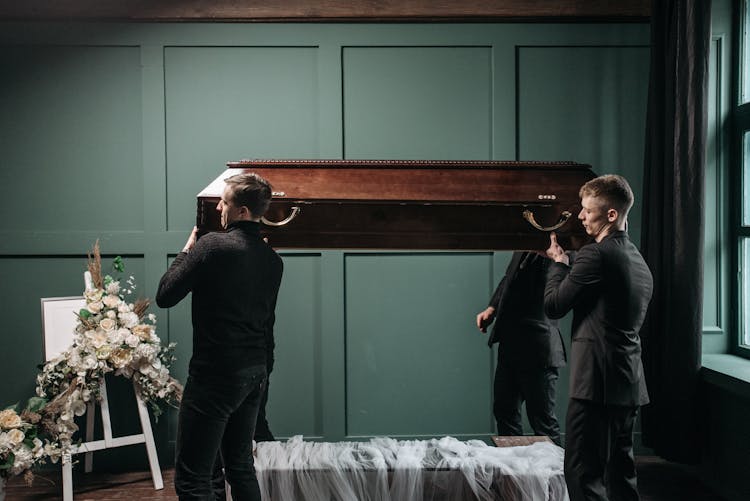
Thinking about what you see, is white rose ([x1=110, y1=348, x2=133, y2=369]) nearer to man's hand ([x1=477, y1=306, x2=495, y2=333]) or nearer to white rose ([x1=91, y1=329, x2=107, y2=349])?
white rose ([x1=91, y1=329, x2=107, y2=349])

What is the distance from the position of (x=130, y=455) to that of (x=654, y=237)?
322 centimetres

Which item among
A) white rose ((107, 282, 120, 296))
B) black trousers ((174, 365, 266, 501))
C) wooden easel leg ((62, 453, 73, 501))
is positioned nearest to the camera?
black trousers ((174, 365, 266, 501))

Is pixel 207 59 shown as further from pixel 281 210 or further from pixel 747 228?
pixel 747 228

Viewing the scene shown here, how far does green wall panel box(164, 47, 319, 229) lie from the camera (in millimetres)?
3535

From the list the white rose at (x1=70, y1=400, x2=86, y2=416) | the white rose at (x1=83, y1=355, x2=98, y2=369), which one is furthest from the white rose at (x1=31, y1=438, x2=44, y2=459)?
the white rose at (x1=83, y1=355, x2=98, y2=369)

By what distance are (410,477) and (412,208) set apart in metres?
1.05

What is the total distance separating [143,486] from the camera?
327 centimetres

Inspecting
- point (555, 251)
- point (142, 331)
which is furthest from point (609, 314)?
point (142, 331)

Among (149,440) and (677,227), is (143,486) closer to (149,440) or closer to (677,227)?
(149,440)

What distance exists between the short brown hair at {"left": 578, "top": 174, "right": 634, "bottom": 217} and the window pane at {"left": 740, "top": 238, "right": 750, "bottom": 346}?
163 centimetres

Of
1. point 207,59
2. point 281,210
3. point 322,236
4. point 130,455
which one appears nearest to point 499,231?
point 322,236

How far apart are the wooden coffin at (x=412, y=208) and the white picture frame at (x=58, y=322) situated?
4.68ft

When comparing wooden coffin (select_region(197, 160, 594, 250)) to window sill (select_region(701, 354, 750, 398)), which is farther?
window sill (select_region(701, 354, 750, 398))

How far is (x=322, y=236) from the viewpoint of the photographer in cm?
232
